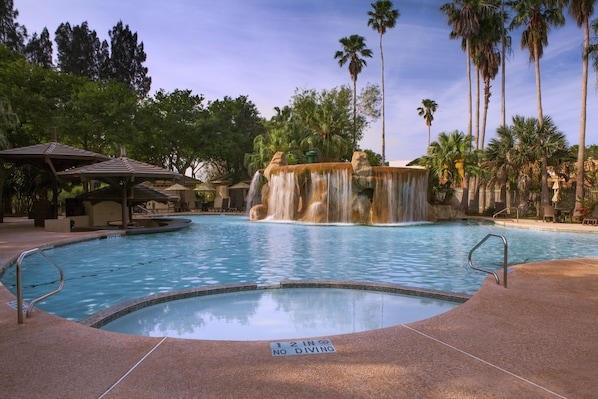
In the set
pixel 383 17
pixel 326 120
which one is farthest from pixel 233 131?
pixel 383 17

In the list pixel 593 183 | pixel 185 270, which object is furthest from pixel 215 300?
pixel 593 183

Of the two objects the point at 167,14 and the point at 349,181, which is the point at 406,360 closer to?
the point at 167,14

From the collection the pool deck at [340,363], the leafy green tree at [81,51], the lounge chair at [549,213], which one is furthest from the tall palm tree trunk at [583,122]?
the leafy green tree at [81,51]

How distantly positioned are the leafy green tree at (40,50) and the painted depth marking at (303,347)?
53.8m

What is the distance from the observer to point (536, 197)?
2806cm

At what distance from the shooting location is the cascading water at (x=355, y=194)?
22.1m

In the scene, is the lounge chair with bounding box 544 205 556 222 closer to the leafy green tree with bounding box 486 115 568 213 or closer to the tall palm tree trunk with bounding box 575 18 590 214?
the tall palm tree trunk with bounding box 575 18 590 214

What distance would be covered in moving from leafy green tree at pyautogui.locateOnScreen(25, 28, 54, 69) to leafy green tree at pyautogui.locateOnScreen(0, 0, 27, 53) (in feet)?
7.81

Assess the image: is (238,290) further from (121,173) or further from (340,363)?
(121,173)

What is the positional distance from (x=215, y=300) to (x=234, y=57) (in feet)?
62.9

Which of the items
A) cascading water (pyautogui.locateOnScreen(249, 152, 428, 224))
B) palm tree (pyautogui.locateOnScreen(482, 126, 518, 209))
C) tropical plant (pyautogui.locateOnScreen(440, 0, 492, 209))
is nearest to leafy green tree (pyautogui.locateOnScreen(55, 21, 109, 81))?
cascading water (pyautogui.locateOnScreen(249, 152, 428, 224))

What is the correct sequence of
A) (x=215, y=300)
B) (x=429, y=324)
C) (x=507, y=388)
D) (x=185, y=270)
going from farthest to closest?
(x=185, y=270), (x=215, y=300), (x=429, y=324), (x=507, y=388)

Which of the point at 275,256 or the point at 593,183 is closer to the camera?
the point at 275,256

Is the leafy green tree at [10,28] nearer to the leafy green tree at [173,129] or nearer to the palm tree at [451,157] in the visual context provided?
the leafy green tree at [173,129]
